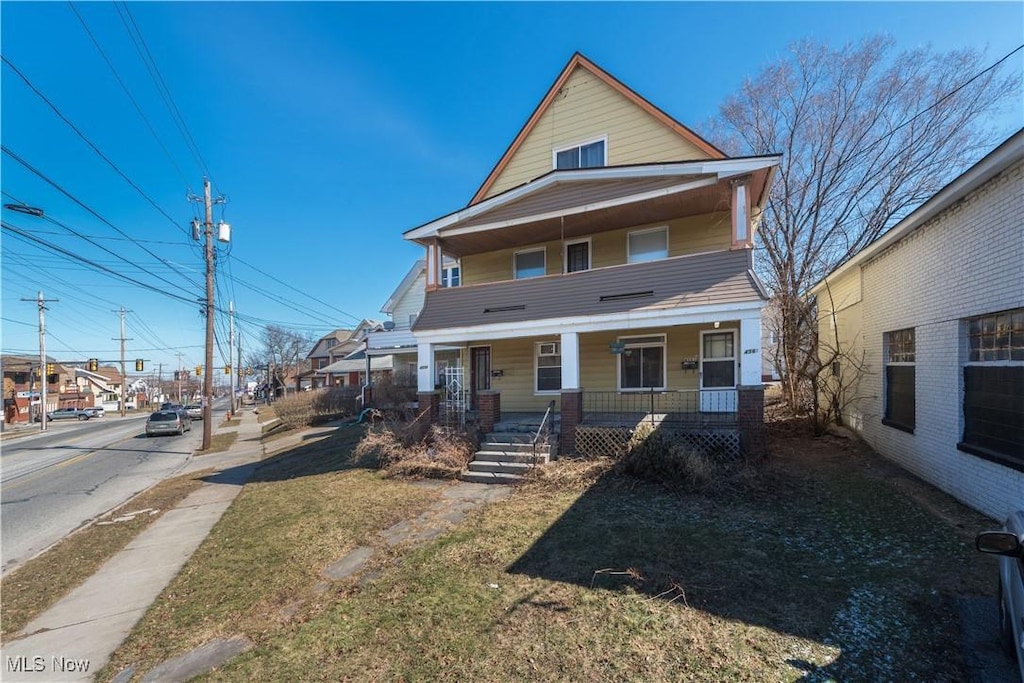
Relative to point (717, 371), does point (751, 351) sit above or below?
above

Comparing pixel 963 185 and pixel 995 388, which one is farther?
pixel 963 185

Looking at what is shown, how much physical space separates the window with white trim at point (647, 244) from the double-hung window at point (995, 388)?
20.4 ft

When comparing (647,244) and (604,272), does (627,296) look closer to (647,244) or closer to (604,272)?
(604,272)

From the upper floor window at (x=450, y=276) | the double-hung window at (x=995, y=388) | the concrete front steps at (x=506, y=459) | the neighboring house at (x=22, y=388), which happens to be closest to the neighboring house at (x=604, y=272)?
the concrete front steps at (x=506, y=459)

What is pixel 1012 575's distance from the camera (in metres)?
3.10

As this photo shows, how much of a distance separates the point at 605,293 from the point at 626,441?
137 inches

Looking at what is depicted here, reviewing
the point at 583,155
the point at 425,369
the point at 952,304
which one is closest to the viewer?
the point at 952,304

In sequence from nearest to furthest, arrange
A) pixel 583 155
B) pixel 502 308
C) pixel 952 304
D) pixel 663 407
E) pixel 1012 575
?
1. pixel 1012 575
2. pixel 952 304
3. pixel 502 308
4. pixel 663 407
5. pixel 583 155

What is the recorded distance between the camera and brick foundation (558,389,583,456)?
966 cm

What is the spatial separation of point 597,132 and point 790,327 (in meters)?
8.74

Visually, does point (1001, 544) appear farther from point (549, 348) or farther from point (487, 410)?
point (549, 348)

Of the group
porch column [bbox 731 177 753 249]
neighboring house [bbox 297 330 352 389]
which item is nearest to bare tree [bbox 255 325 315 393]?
neighboring house [bbox 297 330 352 389]

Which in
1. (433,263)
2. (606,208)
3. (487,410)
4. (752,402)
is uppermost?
(606,208)

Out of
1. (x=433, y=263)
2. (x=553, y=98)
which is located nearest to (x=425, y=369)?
(x=433, y=263)
